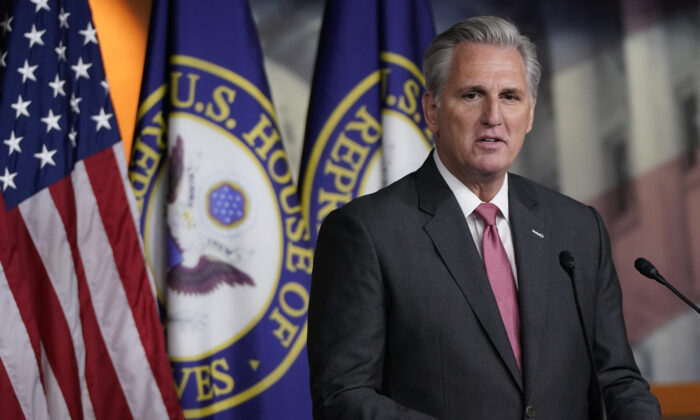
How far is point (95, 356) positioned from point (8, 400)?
0.33 metres

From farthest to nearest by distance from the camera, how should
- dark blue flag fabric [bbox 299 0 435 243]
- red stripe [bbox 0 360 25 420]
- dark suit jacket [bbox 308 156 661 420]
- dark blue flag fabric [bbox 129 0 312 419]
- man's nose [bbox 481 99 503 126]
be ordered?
1. dark blue flag fabric [bbox 299 0 435 243]
2. dark blue flag fabric [bbox 129 0 312 419]
3. red stripe [bbox 0 360 25 420]
4. man's nose [bbox 481 99 503 126]
5. dark suit jacket [bbox 308 156 661 420]

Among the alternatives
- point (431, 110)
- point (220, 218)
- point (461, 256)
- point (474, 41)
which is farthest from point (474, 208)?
point (220, 218)

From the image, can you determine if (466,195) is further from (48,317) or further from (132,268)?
(48,317)

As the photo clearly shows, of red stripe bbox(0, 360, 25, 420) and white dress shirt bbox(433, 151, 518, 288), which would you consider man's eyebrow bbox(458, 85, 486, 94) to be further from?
red stripe bbox(0, 360, 25, 420)


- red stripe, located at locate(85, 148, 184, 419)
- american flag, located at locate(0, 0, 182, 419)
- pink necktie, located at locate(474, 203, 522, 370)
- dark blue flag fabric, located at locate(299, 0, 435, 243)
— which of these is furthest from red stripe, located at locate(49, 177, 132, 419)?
pink necktie, located at locate(474, 203, 522, 370)

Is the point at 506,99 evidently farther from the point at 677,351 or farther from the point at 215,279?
the point at 677,351

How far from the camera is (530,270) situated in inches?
64.9

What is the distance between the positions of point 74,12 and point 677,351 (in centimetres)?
280

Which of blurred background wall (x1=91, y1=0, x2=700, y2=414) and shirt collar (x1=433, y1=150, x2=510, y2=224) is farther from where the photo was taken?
blurred background wall (x1=91, y1=0, x2=700, y2=414)

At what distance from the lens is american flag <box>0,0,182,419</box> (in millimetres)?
2852

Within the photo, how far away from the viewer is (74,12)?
314 centimetres

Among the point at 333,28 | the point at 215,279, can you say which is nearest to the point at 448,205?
the point at 215,279

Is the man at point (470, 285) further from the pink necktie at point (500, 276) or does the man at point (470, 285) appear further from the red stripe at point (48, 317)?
the red stripe at point (48, 317)

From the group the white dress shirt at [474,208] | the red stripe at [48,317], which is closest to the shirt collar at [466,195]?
the white dress shirt at [474,208]
